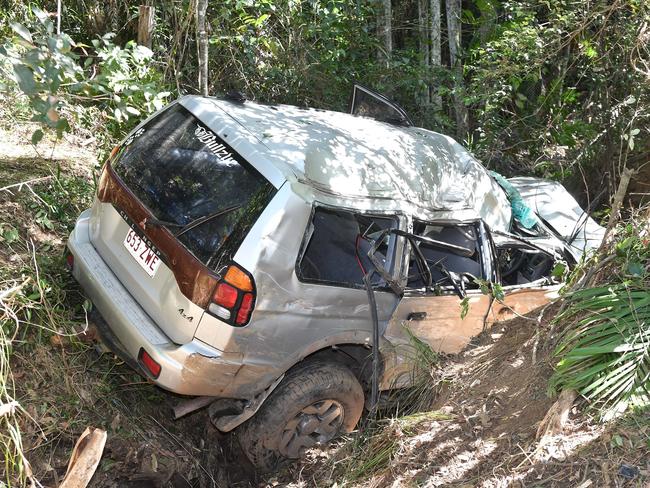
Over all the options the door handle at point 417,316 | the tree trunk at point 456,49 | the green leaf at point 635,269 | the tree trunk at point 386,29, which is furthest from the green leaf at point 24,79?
the tree trunk at point 456,49

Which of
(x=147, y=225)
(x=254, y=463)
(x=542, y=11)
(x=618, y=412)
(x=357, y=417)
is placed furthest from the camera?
(x=542, y=11)

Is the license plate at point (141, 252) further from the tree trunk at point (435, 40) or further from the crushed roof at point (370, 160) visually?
the tree trunk at point (435, 40)

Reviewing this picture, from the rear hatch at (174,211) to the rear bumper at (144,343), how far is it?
5 cm

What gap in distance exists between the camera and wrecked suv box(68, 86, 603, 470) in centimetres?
349

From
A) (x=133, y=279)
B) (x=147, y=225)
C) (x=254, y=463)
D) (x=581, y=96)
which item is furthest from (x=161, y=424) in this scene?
(x=581, y=96)

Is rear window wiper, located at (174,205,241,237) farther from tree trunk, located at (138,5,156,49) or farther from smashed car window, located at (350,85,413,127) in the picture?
tree trunk, located at (138,5,156,49)

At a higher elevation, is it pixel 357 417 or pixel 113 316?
pixel 113 316

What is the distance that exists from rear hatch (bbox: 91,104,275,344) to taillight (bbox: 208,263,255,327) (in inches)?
3.2

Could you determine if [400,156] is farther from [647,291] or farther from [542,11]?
[542,11]

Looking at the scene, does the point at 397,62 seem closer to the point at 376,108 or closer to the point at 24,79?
the point at 376,108

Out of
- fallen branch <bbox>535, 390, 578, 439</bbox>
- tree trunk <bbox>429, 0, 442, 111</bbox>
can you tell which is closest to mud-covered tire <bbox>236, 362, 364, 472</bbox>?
fallen branch <bbox>535, 390, 578, 439</bbox>

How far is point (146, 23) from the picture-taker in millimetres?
7215

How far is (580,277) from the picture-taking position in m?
4.24

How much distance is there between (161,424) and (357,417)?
1.24m
